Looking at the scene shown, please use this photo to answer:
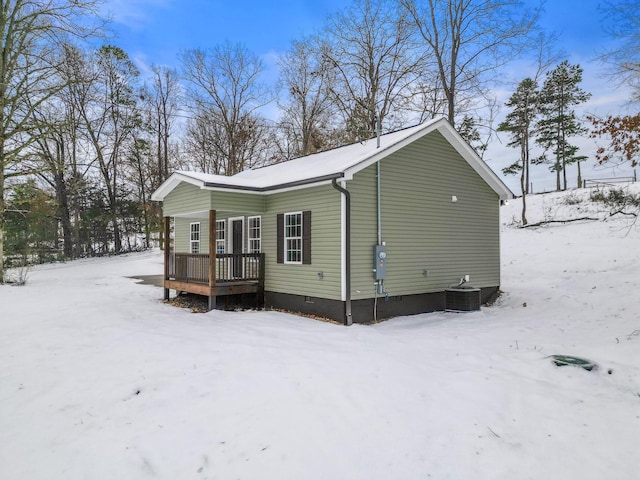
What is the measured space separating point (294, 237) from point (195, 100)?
20.2m

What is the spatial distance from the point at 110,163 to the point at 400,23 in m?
20.5

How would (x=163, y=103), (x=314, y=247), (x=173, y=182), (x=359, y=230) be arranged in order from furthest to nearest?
1. (x=163, y=103)
2. (x=173, y=182)
3. (x=314, y=247)
4. (x=359, y=230)

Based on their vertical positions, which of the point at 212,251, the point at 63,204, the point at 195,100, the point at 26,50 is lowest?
the point at 212,251

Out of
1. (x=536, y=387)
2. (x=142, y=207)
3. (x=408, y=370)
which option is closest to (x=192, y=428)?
(x=408, y=370)

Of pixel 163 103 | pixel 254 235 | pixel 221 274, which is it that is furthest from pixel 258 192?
pixel 163 103

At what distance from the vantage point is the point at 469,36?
17.5m

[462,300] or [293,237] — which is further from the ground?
[293,237]

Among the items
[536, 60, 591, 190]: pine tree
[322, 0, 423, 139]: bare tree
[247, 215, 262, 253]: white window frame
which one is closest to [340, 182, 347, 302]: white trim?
[247, 215, 262, 253]: white window frame

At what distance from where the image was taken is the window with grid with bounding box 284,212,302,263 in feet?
33.3

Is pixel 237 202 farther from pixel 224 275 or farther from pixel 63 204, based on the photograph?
pixel 63 204

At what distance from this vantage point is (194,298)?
42.4 ft

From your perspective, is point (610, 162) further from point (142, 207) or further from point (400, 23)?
point (142, 207)

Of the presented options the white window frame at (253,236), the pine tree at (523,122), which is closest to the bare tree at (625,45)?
the white window frame at (253,236)

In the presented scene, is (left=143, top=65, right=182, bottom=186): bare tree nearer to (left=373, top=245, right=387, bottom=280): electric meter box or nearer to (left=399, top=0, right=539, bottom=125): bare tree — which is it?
(left=399, top=0, right=539, bottom=125): bare tree
